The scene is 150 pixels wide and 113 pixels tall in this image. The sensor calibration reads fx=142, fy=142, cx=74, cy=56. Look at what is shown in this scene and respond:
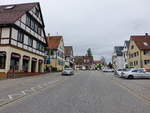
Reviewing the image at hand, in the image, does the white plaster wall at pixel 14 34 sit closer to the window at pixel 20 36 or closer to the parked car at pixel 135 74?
the window at pixel 20 36

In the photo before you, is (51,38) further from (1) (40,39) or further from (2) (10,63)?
(2) (10,63)

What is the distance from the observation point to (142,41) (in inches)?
1619

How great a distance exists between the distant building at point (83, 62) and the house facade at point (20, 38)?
235 ft

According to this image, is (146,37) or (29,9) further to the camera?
(146,37)

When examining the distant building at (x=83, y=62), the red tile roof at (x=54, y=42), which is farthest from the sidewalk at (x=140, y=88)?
the distant building at (x=83, y=62)

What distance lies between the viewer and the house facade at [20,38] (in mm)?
19250

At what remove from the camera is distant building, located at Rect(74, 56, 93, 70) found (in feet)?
330

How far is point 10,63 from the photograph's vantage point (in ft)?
65.0

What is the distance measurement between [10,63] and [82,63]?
8436 cm

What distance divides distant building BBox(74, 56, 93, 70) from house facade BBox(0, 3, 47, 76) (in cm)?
7154

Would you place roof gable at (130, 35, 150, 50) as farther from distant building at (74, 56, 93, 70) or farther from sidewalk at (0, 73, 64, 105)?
distant building at (74, 56, 93, 70)

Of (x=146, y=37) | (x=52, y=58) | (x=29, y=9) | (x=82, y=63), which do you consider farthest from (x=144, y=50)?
(x=82, y=63)

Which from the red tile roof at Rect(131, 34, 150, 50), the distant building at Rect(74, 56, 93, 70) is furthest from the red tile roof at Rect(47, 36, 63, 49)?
the distant building at Rect(74, 56, 93, 70)

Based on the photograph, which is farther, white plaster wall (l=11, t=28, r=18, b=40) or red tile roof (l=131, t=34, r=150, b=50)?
red tile roof (l=131, t=34, r=150, b=50)
